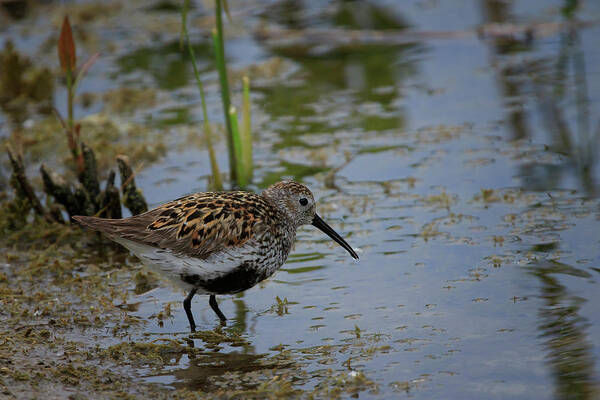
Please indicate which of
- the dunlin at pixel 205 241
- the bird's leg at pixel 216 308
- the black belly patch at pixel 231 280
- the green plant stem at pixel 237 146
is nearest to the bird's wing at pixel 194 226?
the dunlin at pixel 205 241

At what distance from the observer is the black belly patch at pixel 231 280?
6.47 metres

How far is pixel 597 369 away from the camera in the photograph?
17.3 ft

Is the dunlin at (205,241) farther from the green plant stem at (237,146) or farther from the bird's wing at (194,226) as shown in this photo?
the green plant stem at (237,146)

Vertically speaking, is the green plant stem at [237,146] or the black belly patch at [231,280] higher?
the green plant stem at [237,146]

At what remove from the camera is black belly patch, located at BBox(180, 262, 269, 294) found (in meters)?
6.47

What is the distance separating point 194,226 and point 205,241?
15cm

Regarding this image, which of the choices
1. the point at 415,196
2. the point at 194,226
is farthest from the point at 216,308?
the point at 415,196

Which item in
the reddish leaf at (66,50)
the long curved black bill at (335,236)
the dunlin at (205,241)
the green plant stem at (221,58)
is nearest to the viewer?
the dunlin at (205,241)

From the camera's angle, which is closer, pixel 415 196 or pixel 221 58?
pixel 221 58

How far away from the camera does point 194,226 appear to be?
6539 millimetres

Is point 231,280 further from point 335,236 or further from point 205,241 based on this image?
point 335,236

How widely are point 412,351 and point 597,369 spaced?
1.24m

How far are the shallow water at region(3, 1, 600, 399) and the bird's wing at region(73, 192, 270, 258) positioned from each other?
0.69m

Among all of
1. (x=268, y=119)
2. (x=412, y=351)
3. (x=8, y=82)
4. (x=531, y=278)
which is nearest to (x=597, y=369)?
(x=412, y=351)
